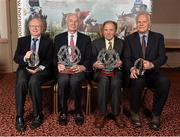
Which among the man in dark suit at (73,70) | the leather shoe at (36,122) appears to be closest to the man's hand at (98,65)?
the man in dark suit at (73,70)

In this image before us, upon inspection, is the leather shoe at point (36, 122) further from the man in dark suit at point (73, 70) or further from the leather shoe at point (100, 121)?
the leather shoe at point (100, 121)

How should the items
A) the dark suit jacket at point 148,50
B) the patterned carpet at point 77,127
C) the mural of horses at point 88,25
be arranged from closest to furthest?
the patterned carpet at point 77,127 < the dark suit jacket at point 148,50 < the mural of horses at point 88,25

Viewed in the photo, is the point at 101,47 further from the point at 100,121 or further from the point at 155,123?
the point at 155,123

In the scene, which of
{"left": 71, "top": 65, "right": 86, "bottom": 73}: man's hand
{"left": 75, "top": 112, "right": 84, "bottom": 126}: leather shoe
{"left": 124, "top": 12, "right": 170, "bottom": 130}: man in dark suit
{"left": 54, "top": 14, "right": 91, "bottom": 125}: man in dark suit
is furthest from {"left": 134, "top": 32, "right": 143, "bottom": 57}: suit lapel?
{"left": 75, "top": 112, "right": 84, "bottom": 126}: leather shoe

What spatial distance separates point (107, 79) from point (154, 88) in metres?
0.50

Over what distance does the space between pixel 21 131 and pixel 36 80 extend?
52 centimetres

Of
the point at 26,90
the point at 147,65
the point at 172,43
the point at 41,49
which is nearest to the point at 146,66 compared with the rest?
the point at 147,65

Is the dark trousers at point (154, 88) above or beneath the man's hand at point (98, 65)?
beneath

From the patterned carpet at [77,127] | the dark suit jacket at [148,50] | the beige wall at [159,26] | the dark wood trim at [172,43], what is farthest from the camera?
the dark wood trim at [172,43]

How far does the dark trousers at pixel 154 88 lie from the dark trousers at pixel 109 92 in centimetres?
16

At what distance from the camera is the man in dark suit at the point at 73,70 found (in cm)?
321

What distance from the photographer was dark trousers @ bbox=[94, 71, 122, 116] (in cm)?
317

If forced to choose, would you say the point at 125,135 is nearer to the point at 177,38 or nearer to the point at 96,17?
the point at 96,17

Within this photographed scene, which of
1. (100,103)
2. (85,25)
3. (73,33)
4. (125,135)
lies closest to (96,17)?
(85,25)
